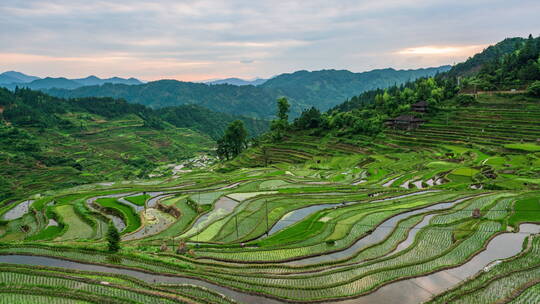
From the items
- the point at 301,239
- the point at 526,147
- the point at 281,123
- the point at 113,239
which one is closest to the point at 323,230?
the point at 301,239

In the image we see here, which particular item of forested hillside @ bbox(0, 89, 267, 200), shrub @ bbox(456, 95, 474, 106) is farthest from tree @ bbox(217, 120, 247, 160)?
shrub @ bbox(456, 95, 474, 106)

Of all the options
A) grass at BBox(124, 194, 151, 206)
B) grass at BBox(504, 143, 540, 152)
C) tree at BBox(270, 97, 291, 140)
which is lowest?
grass at BBox(124, 194, 151, 206)

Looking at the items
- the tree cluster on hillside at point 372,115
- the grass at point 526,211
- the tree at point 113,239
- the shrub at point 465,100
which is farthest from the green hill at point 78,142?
the shrub at point 465,100

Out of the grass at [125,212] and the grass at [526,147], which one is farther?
the grass at [526,147]

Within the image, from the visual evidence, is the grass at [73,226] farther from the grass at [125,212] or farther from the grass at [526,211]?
the grass at [526,211]

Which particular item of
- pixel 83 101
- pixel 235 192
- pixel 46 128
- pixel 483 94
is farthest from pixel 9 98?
pixel 483 94

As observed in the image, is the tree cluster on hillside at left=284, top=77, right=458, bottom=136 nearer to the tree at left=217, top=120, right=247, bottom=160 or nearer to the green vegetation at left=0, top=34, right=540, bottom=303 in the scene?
the green vegetation at left=0, top=34, right=540, bottom=303

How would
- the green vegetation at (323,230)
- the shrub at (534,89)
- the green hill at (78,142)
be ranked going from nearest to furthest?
1. the green vegetation at (323,230)
2. the shrub at (534,89)
3. the green hill at (78,142)
